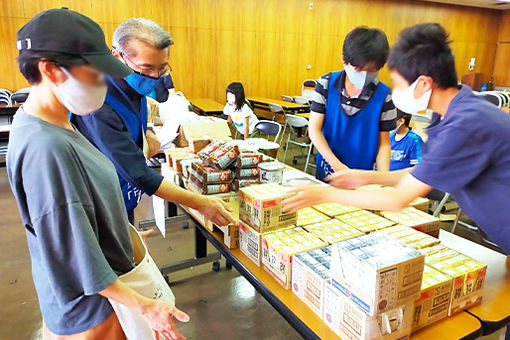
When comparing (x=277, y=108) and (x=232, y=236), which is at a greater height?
(x=277, y=108)

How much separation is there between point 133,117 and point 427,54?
1.13m

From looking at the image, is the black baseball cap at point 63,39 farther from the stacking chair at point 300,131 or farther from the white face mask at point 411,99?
the stacking chair at point 300,131

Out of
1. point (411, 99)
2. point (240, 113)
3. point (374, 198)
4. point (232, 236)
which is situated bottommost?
point (232, 236)

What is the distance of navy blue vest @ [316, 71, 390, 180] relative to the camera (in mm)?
1953

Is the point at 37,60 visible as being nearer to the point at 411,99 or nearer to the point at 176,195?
the point at 176,195

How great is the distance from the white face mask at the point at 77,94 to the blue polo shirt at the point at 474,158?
0.90 metres

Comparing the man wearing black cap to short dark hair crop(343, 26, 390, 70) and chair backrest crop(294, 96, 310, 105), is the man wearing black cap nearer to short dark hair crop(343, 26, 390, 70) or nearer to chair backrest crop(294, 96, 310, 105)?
short dark hair crop(343, 26, 390, 70)

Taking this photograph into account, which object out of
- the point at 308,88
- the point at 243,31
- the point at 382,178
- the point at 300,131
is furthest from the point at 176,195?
the point at 243,31

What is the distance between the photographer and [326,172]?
7.11ft

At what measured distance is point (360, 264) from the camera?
3.10 ft

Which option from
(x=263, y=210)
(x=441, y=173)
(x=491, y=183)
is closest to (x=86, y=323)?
(x=263, y=210)

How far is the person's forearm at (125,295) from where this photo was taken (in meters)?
0.87

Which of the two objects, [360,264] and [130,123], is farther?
[130,123]

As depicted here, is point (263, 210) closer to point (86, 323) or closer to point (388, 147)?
point (86, 323)
